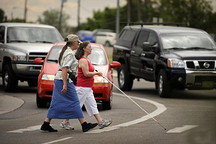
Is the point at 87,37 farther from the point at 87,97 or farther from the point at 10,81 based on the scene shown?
the point at 87,97

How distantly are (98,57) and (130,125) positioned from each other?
13.9 ft

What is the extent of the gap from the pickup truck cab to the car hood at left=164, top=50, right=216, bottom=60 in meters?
3.61

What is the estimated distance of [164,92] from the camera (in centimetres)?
1549

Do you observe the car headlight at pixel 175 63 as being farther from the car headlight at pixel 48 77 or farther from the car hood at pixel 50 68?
the car headlight at pixel 48 77

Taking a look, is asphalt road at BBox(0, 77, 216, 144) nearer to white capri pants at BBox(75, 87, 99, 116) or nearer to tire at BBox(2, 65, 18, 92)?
white capri pants at BBox(75, 87, 99, 116)

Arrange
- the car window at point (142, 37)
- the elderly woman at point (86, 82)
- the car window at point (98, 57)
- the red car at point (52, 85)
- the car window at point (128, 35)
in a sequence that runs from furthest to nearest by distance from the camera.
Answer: the car window at point (128, 35) < the car window at point (142, 37) < the car window at point (98, 57) < the red car at point (52, 85) < the elderly woman at point (86, 82)

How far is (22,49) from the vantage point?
16.8 metres

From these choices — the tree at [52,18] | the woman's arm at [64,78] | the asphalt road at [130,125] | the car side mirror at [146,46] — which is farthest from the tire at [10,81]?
the tree at [52,18]

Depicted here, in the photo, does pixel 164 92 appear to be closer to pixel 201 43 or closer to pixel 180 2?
pixel 201 43

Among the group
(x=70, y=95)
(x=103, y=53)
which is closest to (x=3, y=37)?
(x=103, y=53)

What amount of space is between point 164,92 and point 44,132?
693cm

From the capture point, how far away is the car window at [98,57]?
13666 mm

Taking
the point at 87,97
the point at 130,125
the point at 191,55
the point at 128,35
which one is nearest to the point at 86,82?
the point at 87,97

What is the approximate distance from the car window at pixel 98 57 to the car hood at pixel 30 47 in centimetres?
294
